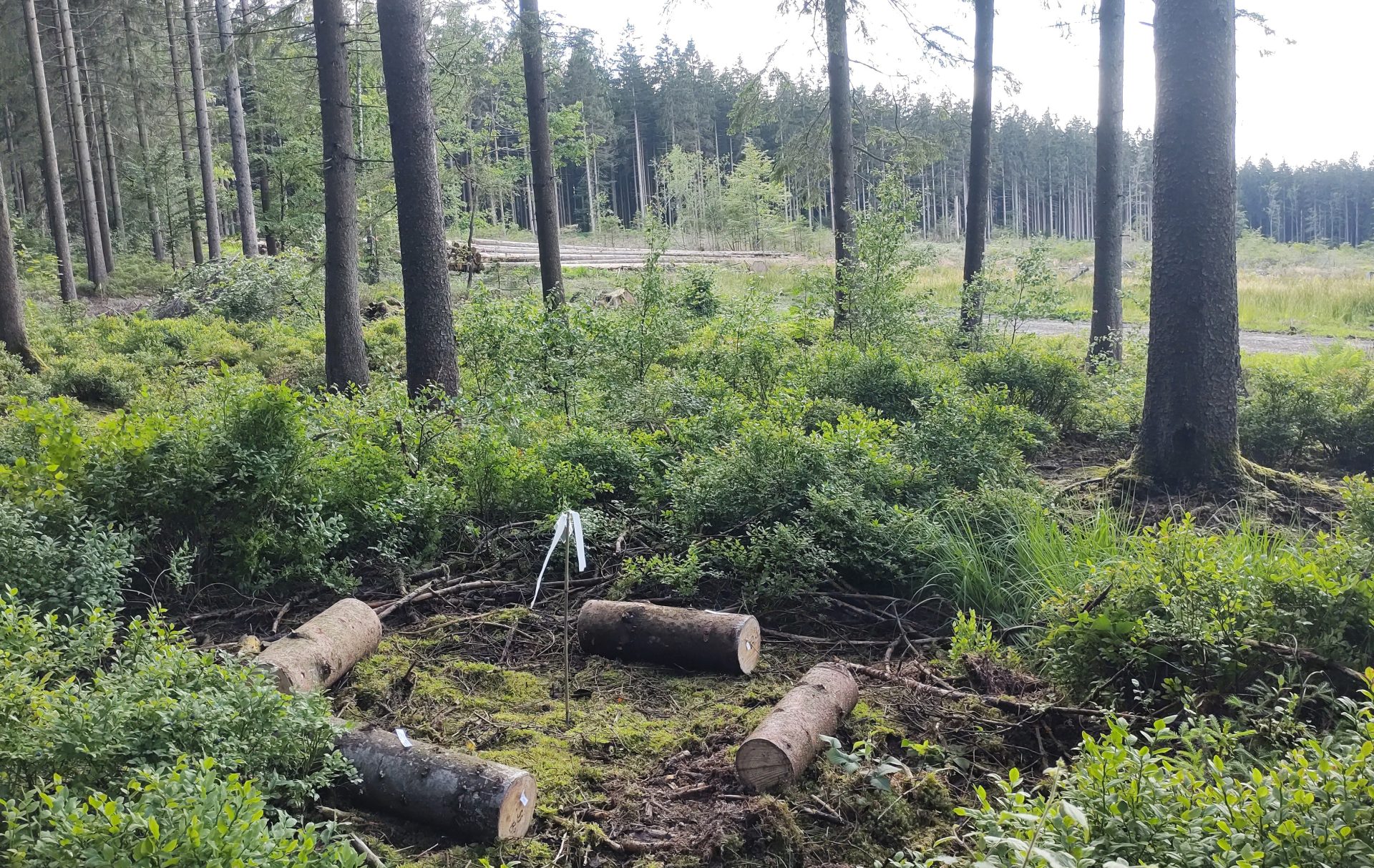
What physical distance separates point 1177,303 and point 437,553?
5897mm

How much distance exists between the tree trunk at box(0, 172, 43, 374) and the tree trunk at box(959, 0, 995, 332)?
47.3ft

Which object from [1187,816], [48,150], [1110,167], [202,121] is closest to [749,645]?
[1187,816]

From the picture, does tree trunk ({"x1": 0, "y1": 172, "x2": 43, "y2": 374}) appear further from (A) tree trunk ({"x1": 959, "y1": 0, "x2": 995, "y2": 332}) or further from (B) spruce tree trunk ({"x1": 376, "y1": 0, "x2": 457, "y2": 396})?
(A) tree trunk ({"x1": 959, "y1": 0, "x2": 995, "y2": 332})

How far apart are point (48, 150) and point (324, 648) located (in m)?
21.2

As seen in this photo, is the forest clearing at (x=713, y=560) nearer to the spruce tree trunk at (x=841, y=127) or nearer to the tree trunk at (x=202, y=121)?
the spruce tree trunk at (x=841, y=127)

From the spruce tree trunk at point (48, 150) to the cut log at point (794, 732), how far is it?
2208cm

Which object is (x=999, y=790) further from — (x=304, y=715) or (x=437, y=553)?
(x=437, y=553)

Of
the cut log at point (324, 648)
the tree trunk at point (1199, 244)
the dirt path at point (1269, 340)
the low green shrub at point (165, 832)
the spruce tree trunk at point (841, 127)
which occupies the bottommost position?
the cut log at point (324, 648)

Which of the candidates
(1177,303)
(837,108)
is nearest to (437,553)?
(1177,303)

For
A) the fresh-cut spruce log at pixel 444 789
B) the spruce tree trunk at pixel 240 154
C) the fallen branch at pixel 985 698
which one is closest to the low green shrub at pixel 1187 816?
the fallen branch at pixel 985 698

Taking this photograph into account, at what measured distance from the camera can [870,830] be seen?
11.0ft

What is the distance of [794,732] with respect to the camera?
148 inches

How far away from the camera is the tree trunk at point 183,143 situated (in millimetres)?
26734

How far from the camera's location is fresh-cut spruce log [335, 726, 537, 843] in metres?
3.35
